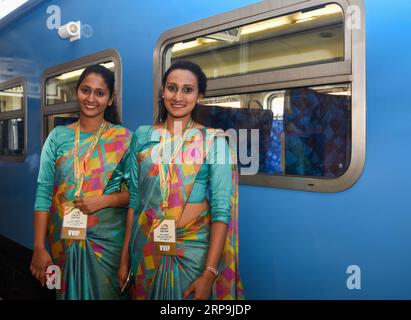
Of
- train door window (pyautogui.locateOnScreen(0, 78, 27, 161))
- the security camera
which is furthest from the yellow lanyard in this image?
train door window (pyautogui.locateOnScreen(0, 78, 27, 161))

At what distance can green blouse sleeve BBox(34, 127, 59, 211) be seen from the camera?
223 cm

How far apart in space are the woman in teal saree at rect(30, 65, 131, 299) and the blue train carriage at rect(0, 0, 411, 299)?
0.35 m

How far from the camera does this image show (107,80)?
2314mm

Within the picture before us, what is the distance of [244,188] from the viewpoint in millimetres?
2086

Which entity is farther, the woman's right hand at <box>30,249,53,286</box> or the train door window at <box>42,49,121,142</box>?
the train door window at <box>42,49,121,142</box>

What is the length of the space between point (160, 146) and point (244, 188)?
1.46 ft

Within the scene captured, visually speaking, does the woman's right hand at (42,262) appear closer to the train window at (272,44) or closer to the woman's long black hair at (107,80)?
the woman's long black hair at (107,80)

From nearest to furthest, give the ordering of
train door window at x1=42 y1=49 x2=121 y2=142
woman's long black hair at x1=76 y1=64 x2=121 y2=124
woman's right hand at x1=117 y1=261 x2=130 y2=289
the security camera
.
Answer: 1. woman's right hand at x1=117 y1=261 x2=130 y2=289
2. woman's long black hair at x1=76 y1=64 x2=121 y2=124
3. train door window at x1=42 y1=49 x2=121 y2=142
4. the security camera

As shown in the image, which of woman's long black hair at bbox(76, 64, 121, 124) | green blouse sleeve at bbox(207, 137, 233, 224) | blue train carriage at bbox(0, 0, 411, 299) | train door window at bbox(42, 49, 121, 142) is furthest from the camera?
train door window at bbox(42, 49, 121, 142)

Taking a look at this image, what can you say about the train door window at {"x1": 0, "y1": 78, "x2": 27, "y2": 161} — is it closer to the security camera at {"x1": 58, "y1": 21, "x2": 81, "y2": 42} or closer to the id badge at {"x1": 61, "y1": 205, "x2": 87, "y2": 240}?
the security camera at {"x1": 58, "y1": 21, "x2": 81, "y2": 42}

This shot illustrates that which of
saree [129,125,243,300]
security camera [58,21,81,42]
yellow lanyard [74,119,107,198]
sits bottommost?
saree [129,125,243,300]

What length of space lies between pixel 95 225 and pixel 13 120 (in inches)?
93.7

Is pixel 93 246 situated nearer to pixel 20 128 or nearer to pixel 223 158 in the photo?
pixel 223 158

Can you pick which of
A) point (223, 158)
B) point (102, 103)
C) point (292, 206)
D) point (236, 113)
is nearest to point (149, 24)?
point (102, 103)
